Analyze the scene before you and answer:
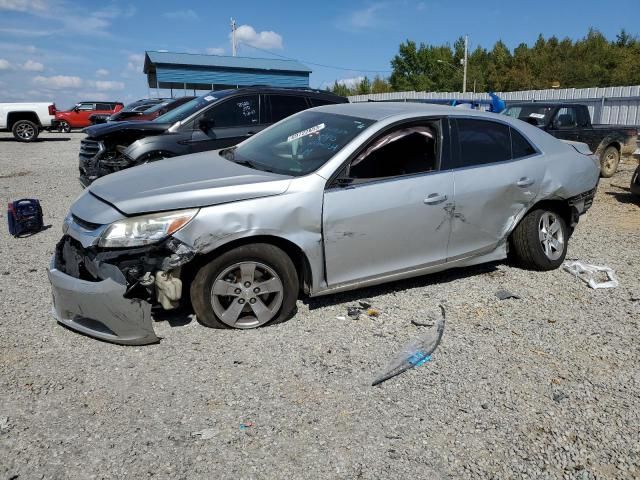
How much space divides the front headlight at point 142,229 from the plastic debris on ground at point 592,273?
3.92 m

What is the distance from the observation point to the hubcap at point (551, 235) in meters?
5.51

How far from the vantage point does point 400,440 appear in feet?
9.81

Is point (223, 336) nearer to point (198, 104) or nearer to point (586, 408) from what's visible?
point (586, 408)

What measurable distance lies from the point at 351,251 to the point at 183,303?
4.65 feet

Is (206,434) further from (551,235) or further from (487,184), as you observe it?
(551,235)

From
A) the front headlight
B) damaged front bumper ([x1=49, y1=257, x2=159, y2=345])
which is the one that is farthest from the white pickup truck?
the front headlight

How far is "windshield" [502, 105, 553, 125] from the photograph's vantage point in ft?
37.9

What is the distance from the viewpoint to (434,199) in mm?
4645

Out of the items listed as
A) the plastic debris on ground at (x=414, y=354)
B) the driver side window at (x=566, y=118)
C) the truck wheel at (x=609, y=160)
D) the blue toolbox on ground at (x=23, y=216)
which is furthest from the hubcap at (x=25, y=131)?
the plastic debris on ground at (x=414, y=354)

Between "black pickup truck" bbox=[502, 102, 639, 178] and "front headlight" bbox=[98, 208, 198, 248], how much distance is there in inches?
372

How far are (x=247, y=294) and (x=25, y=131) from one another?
22.1 m

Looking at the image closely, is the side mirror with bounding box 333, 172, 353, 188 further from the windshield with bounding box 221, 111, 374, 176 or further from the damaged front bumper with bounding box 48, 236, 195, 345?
the damaged front bumper with bounding box 48, 236, 195, 345

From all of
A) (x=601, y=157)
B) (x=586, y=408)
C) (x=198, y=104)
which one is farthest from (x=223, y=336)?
(x=601, y=157)

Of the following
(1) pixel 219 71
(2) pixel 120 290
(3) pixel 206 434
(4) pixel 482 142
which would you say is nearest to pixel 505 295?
(4) pixel 482 142
